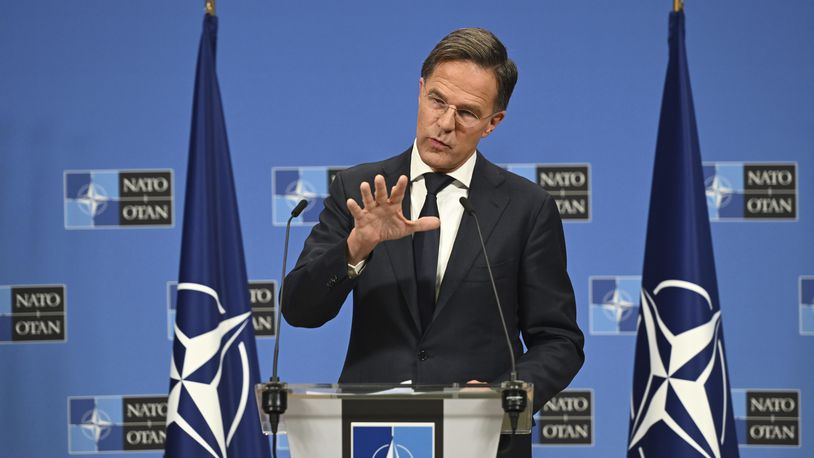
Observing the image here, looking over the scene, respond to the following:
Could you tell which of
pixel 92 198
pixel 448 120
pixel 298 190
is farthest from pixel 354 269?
pixel 92 198

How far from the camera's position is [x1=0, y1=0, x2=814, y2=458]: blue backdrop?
3576 mm

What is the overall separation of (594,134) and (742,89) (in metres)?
0.62

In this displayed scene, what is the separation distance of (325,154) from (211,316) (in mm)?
990

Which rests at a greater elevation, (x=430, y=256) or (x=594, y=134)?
(x=594, y=134)

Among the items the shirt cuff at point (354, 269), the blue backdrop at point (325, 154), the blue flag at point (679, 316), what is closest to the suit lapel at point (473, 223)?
the shirt cuff at point (354, 269)

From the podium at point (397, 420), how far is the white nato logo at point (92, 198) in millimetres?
2426

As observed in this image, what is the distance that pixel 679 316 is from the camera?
2.87 metres

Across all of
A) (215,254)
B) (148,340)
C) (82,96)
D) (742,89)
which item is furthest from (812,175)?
(82,96)

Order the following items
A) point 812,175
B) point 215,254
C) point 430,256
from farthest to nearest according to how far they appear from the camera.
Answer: point 812,175
point 215,254
point 430,256

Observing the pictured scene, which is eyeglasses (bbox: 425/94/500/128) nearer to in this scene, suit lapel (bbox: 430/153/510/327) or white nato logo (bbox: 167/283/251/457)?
suit lapel (bbox: 430/153/510/327)

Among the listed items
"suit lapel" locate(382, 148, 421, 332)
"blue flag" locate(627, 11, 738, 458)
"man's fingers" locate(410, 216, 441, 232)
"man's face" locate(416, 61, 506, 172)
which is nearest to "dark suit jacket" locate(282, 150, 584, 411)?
"suit lapel" locate(382, 148, 421, 332)

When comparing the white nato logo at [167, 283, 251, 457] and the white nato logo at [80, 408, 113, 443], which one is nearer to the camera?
the white nato logo at [167, 283, 251, 457]

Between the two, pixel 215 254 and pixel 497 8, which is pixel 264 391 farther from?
pixel 497 8

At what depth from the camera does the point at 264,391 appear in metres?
1.49
